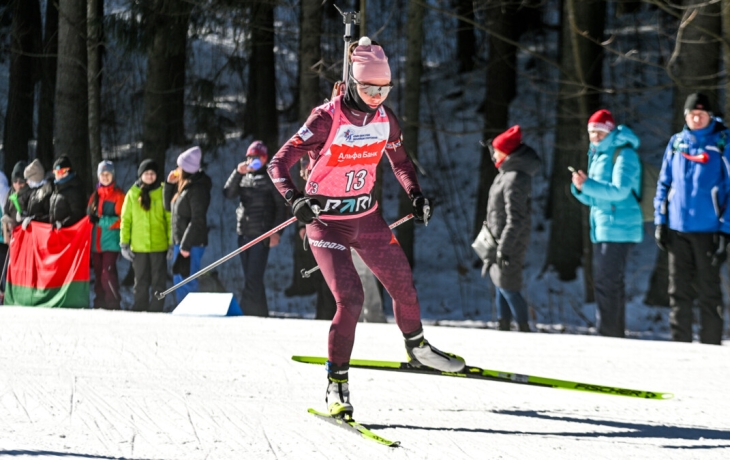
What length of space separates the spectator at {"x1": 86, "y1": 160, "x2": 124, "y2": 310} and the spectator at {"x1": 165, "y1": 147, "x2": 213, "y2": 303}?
1.07 m

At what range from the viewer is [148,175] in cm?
1112

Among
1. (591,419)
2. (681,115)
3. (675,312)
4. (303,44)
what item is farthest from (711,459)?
(303,44)

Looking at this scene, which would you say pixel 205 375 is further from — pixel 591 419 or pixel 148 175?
pixel 148 175

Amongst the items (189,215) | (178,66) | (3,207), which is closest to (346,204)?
(189,215)

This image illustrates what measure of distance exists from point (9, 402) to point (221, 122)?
13.5 metres

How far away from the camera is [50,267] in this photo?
1155 centimetres

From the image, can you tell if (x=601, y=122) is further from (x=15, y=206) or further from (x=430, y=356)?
(x=15, y=206)

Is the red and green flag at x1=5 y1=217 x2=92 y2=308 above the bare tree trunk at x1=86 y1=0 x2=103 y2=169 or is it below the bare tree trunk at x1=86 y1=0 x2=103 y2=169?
below

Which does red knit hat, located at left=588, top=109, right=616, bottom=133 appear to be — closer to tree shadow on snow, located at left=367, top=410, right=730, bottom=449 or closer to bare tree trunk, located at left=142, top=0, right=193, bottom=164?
tree shadow on snow, located at left=367, top=410, right=730, bottom=449

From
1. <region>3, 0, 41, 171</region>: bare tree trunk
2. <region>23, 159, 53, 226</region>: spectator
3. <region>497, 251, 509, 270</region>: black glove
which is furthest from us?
<region>3, 0, 41, 171</region>: bare tree trunk

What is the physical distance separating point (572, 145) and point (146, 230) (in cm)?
646

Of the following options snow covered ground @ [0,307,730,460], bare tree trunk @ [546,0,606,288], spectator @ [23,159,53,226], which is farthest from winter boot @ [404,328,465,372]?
bare tree trunk @ [546,0,606,288]

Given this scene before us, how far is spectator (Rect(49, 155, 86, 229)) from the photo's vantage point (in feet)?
37.5

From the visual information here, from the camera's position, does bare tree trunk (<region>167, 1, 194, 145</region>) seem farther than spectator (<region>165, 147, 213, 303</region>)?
Yes
